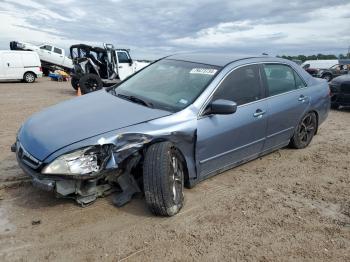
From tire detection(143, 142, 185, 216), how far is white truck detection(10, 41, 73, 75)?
24.1 m

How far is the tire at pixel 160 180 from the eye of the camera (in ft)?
11.0

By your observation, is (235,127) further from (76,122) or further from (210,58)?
(76,122)

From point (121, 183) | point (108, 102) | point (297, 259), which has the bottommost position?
point (297, 259)

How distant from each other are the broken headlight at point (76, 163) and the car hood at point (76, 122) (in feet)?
0.40

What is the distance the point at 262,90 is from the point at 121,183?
7.70ft

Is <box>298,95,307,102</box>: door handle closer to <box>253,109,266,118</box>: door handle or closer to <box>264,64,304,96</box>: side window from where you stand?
<box>264,64,304,96</box>: side window

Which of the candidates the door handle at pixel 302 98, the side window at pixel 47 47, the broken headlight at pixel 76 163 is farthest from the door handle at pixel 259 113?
the side window at pixel 47 47

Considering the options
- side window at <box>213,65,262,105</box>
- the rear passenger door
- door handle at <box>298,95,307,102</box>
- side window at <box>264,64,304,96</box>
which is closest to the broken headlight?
side window at <box>213,65,262,105</box>

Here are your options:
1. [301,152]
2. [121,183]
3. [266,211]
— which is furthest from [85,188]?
[301,152]

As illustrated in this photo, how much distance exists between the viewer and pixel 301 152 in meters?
5.82

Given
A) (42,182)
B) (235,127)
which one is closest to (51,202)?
(42,182)

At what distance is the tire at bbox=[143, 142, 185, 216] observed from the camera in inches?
132

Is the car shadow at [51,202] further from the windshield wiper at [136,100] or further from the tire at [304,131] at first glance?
the tire at [304,131]

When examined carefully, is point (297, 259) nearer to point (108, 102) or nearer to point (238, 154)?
point (238, 154)
